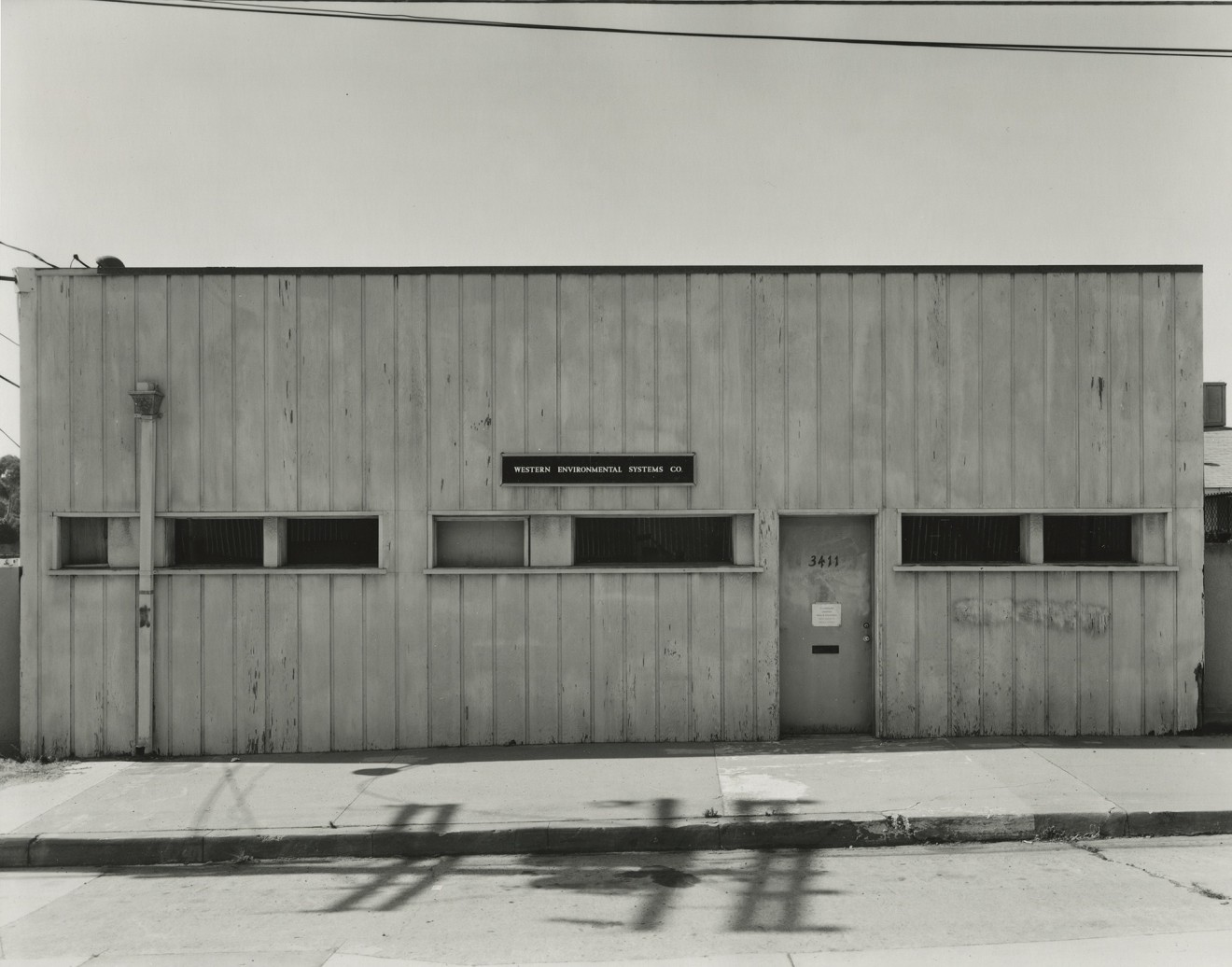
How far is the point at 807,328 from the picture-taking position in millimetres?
8766

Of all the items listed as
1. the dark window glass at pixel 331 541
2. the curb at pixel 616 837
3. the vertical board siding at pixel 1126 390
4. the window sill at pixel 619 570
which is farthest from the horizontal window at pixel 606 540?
the vertical board siding at pixel 1126 390

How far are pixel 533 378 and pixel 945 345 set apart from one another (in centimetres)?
399

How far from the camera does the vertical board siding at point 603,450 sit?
8.74 meters

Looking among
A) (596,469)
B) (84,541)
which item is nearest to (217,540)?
(84,541)

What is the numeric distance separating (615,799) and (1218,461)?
1244 centimetres

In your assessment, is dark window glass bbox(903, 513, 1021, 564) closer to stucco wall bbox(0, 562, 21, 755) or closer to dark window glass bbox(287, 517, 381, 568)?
dark window glass bbox(287, 517, 381, 568)

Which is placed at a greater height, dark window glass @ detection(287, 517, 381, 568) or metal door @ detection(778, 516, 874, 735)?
dark window glass @ detection(287, 517, 381, 568)

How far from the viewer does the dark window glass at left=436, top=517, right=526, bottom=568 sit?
8.96 m

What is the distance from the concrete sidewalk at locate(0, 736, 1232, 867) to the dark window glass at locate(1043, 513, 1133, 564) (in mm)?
1757

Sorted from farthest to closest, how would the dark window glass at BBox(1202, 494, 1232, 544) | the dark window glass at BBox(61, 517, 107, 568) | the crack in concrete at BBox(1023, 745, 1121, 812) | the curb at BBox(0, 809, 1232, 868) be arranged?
the dark window glass at BBox(1202, 494, 1232, 544), the dark window glass at BBox(61, 517, 107, 568), the crack in concrete at BBox(1023, 745, 1121, 812), the curb at BBox(0, 809, 1232, 868)

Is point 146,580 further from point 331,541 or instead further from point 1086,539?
point 1086,539

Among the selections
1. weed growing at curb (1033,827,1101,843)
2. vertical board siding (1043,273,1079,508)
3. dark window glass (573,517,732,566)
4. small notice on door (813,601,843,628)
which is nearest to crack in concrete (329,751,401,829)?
dark window glass (573,517,732,566)

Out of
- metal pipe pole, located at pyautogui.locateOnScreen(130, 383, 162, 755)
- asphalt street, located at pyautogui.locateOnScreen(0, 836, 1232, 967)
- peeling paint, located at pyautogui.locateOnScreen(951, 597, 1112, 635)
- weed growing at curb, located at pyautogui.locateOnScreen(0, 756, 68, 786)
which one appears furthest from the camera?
peeling paint, located at pyautogui.locateOnScreen(951, 597, 1112, 635)

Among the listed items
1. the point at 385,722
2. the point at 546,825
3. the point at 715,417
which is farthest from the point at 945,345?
the point at 385,722
